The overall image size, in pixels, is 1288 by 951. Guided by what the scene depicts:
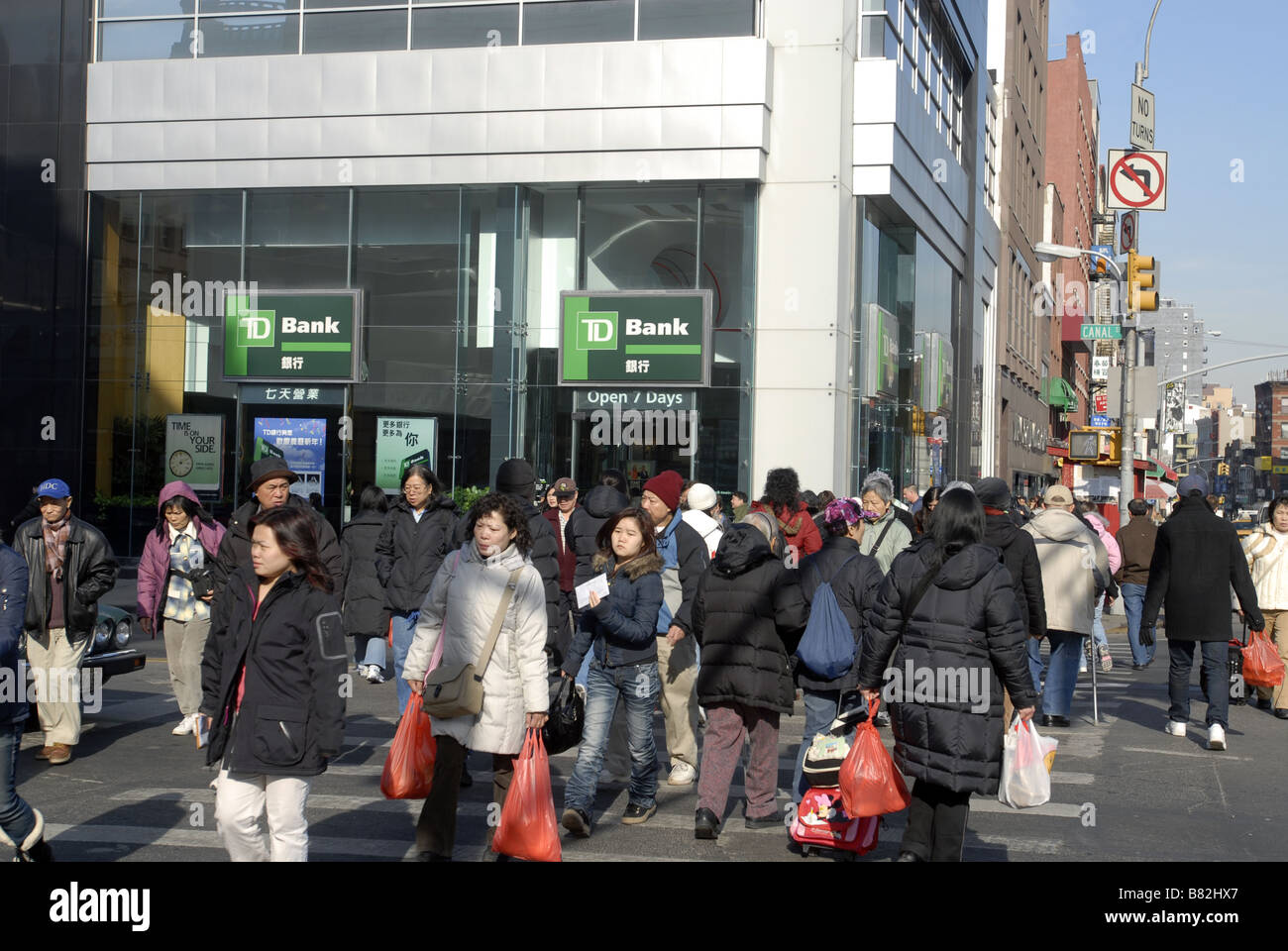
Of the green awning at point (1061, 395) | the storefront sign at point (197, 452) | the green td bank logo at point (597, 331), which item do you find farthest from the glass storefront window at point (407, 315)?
the green awning at point (1061, 395)

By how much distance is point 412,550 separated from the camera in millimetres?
9883

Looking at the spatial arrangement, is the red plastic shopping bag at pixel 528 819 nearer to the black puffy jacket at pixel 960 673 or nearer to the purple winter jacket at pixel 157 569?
the black puffy jacket at pixel 960 673

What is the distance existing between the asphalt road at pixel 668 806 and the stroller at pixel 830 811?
0.75ft

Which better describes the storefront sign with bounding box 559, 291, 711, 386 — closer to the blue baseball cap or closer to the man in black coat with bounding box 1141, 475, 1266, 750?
the man in black coat with bounding box 1141, 475, 1266, 750

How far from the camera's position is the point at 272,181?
2291cm

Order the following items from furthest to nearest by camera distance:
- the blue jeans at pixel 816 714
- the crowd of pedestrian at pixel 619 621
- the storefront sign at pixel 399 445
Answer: the storefront sign at pixel 399 445
the blue jeans at pixel 816 714
the crowd of pedestrian at pixel 619 621

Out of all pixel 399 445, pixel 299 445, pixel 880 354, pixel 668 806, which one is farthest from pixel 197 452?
pixel 668 806

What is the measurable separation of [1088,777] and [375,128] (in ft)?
56.6

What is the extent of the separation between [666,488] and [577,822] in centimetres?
252

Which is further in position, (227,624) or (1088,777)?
(1088,777)

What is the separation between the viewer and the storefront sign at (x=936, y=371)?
28484 millimetres

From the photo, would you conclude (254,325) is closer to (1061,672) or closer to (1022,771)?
(1061,672)
